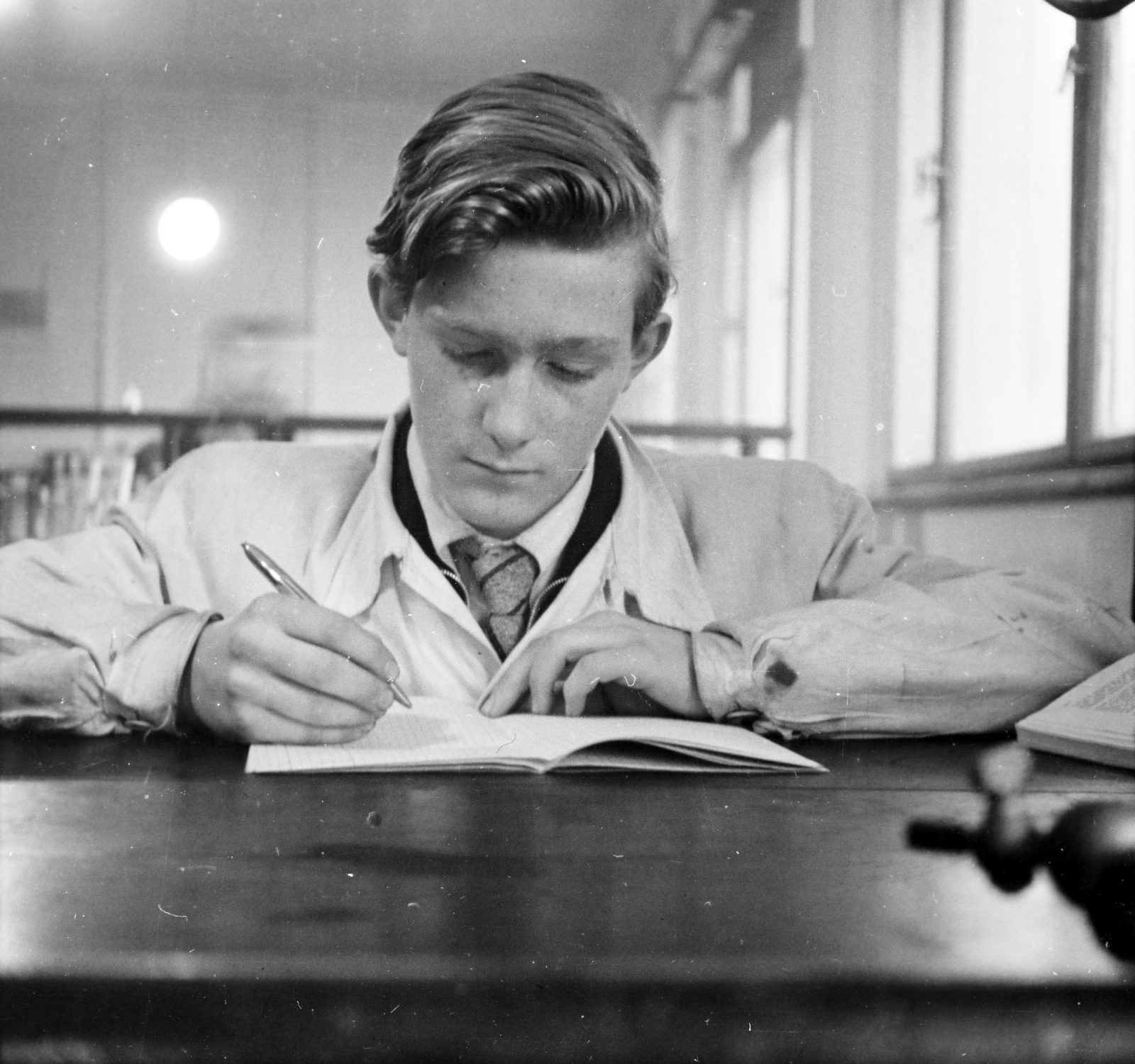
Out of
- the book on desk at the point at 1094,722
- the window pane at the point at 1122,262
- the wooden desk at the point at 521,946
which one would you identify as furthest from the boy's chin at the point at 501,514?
the window pane at the point at 1122,262

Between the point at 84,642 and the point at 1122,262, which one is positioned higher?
the point at 1122,262

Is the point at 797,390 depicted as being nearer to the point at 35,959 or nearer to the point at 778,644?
the point at 778,644

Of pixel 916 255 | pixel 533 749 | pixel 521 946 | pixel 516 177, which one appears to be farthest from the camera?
pixel 916 255

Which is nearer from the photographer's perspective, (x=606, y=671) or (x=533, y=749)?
(x=533, y=749)

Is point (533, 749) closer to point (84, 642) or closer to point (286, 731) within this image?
point (286, 731)

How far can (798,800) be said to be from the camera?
76 cm

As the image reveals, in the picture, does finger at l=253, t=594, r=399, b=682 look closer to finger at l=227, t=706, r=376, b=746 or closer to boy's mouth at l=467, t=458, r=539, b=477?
finger at l=227, t=706, r=376, b=746

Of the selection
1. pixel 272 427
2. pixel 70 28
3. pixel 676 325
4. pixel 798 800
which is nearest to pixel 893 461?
pixel 676 325

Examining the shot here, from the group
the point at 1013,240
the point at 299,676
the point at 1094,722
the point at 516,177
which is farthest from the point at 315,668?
the point at 1013,240

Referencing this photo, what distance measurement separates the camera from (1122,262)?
3.62ft

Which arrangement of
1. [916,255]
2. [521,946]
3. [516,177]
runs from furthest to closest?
[916,255] → [516,177] → [521,946]

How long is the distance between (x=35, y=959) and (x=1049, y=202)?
1014mm

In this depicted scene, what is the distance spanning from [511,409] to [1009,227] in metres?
0.49

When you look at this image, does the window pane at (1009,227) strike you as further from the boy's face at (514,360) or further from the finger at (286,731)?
the finger at (286,731)
